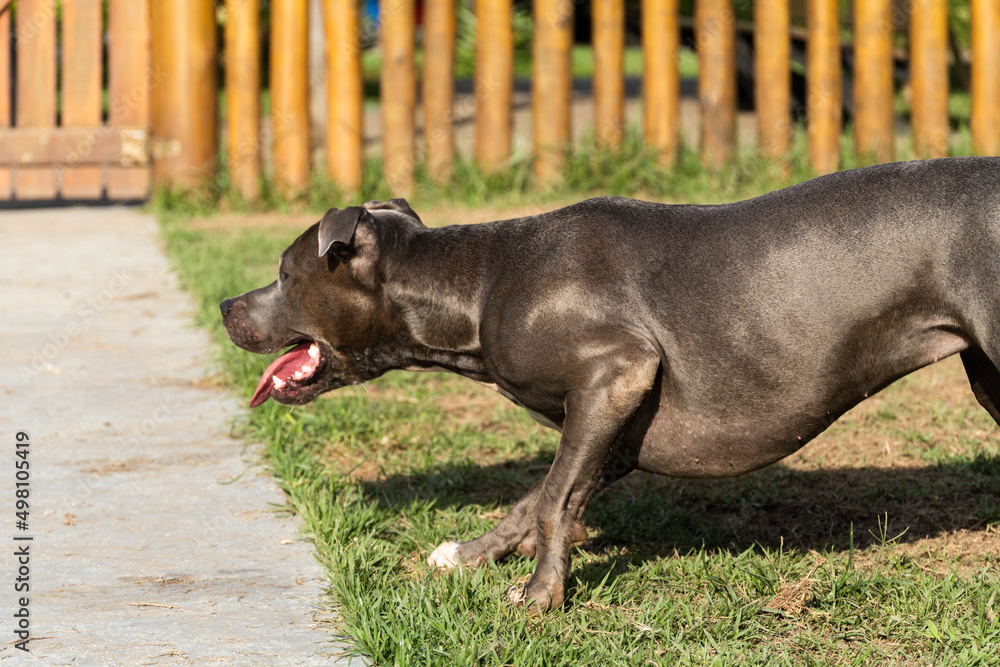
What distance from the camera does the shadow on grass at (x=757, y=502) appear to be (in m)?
4.00

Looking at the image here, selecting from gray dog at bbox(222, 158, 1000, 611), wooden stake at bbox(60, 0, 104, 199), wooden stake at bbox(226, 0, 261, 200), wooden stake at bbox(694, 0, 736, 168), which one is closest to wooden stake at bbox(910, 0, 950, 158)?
wooden stake at bbox(694, 0, 736, 168)

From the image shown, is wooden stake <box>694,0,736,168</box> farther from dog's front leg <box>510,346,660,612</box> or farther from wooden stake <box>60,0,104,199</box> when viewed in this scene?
dog's front leg <box>510,346,660,612</box>

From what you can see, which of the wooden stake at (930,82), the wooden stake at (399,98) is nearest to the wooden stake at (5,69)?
the wooden stake at (399,98)

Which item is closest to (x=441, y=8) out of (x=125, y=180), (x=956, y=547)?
(x=125, y=180)

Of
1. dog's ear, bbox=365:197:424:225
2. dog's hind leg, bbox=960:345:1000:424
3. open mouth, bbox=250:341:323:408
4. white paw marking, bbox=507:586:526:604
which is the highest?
dog's ear, bbox=365:197:424:225

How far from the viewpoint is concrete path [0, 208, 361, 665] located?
122 inches

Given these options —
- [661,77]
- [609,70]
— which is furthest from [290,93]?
[661,77]

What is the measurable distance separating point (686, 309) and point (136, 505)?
6.52ft

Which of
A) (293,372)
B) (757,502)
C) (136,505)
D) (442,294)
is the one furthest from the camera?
(757,502)

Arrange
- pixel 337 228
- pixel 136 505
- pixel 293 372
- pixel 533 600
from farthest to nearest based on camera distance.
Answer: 1. pixel 136 505
2. pixel 293 372
3. pixel 337 228
4. pixel 533 600

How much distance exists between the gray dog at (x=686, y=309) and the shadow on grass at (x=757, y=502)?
1.52 ft

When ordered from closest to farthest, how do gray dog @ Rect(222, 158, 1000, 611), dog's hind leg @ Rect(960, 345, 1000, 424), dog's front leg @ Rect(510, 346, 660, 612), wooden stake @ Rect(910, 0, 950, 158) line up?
gray dog @ Rect(222, 158, 1000, 611) → dog's front leg @ Rect(510, 346, 660, 612) → dog's hind leg @ Rect(960, 345, 1000, 424) → wooden stake @ Rect(910, 0, 950, 158)

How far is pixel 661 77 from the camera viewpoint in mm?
8898

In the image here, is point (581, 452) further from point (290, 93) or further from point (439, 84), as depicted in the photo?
point (290, 93)
